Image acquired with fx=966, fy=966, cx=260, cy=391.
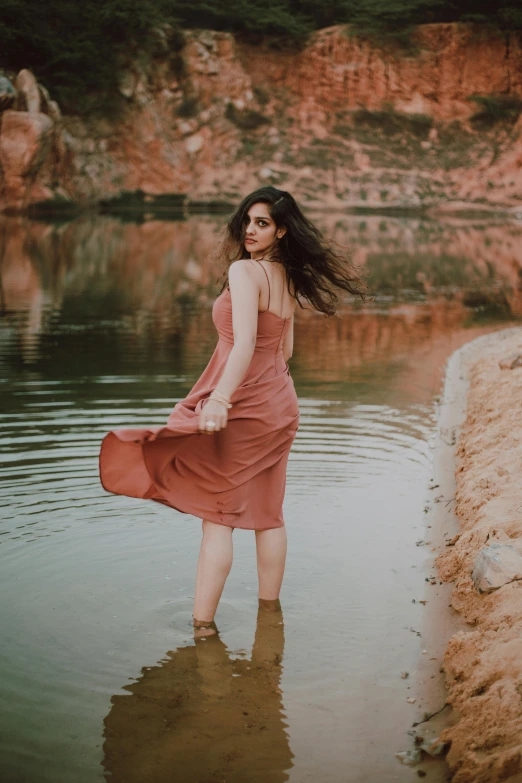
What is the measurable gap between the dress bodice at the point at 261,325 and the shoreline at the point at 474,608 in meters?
1.35

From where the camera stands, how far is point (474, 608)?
4.00 metres

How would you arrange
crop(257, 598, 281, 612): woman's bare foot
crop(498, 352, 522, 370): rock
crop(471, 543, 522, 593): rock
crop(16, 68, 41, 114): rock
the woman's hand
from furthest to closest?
crop(16, 68, 41, 114): rock
crop(498, 352, 522, 370): rock
crop(257, 598, 281, 612): woman's bare foot
crop(471, 543, 522, 593): rock
the woman's hand

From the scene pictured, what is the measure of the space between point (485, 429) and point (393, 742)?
376cm

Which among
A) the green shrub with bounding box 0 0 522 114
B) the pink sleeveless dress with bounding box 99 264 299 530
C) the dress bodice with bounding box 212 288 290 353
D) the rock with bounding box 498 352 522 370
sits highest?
the green shrub with bounding box 0 0 522 114

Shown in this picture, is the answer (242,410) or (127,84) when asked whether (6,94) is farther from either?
(242,410)

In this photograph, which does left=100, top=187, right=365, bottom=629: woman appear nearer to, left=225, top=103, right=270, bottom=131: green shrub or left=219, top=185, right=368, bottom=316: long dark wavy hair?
left=219, top=185, right=368, bottom=316: long dark wavy hair

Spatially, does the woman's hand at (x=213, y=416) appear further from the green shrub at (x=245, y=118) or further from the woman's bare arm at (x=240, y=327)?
the green shrub at (x=245, y=118)

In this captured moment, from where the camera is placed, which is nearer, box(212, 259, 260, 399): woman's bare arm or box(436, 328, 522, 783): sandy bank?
box(436, 328, 522, 783): sandy bank

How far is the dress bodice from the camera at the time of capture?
12.4 feet

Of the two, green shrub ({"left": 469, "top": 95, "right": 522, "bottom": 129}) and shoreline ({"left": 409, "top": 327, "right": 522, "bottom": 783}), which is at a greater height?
green shrub ({"left": 469, "top": 95, "right": 522, "bottom": 129})

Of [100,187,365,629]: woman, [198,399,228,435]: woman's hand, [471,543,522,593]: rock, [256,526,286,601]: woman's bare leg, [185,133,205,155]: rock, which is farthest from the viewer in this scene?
[185,133,205,155]: rock

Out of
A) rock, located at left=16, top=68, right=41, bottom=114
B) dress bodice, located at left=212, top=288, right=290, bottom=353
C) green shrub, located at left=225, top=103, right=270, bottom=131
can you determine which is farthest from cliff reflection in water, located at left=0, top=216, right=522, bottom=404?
green shrub, located at left=225, top=103, right=270, bottom=131

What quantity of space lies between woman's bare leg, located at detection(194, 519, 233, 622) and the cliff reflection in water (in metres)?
1.09

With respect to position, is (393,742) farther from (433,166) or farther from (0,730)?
(433,166)
